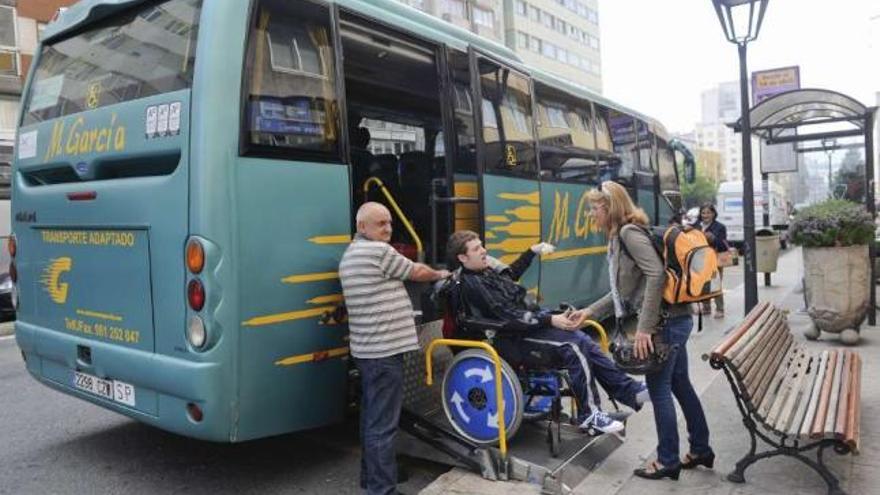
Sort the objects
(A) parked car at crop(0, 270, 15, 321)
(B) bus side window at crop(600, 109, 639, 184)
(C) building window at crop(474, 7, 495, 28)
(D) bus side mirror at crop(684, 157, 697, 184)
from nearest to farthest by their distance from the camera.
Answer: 1. (B) bus side window at crop(600, 109, 639, 184)
2. (A) parked car at crop(0, 270, 15, 321)
3. (D) bus side mirror at crop(684, 157, 697, 184)
4. (C) building window at crop(474, 7, 495, 28)

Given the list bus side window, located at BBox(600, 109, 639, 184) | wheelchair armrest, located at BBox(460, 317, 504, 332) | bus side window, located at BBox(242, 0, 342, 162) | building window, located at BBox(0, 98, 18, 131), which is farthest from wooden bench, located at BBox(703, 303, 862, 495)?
building window, located at BBox(0, 98, 18, 131)

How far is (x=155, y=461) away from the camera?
16.1ft

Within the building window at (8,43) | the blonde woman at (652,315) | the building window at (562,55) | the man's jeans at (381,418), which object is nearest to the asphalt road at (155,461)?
the man's jeans at (381,418)

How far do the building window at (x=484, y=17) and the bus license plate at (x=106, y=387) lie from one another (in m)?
56.0

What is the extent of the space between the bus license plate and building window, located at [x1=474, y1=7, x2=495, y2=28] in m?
56.0

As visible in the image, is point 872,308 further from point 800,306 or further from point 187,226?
point 187,226

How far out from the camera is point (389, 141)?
6.82 m

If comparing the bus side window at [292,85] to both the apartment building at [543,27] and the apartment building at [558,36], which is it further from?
the apartment building at [558,36]

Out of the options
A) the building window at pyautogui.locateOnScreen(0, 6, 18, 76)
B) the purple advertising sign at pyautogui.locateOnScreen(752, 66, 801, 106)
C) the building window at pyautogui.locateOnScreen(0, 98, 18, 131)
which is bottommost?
the building window at pyautogui.locateOnScreen(0, 98, 18, 131)

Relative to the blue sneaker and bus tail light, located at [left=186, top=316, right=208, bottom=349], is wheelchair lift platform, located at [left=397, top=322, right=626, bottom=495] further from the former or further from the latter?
bus tail light, located at [left=186, top=316, right=208, bottom=349]

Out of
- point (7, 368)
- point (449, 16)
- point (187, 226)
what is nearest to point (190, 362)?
point (187, 226)

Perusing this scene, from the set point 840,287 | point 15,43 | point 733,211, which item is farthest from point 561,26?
point 840,287

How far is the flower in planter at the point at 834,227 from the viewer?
7562mm

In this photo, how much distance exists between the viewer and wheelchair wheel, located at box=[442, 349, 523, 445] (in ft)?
14.1
